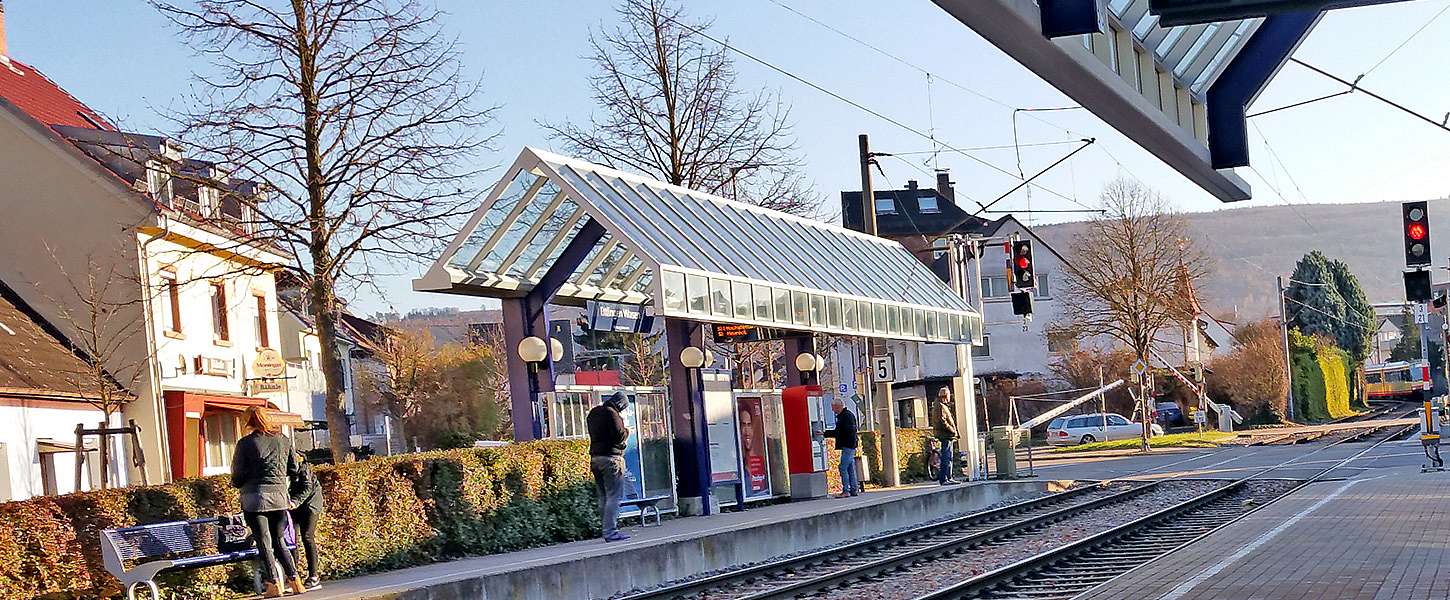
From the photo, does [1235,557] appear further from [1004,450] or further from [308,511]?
[1004,450]

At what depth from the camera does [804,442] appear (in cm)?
2831

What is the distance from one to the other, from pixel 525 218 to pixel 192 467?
1658 centimetres

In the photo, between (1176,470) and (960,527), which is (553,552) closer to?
(960,527)

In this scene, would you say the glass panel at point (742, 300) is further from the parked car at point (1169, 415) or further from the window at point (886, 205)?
the window at point (886, 205)

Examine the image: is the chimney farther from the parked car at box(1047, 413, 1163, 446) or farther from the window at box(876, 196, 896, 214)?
the parked car at box(1047, 413, 1163, 446)

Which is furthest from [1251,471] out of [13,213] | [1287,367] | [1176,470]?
[1287,367]

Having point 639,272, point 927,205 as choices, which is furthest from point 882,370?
point 927,205

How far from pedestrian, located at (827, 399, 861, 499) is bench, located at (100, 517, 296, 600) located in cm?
1495

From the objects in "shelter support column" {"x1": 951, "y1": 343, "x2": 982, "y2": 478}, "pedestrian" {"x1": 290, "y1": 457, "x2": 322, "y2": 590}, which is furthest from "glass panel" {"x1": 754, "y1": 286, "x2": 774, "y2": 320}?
"shelter support column" {"x1": 951, "y1": 343, "x2": 982, "y2": 478}

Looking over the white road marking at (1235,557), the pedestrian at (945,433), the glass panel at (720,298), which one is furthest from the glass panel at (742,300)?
the pedestrian at (945,433)

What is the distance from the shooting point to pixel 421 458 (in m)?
18.3

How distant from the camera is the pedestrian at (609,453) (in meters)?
19.1

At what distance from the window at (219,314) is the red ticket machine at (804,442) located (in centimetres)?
1557

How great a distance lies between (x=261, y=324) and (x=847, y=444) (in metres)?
18.7
